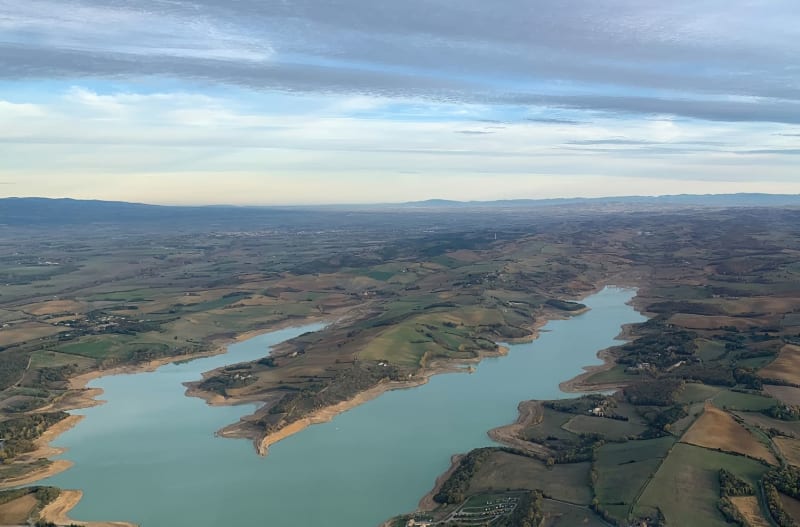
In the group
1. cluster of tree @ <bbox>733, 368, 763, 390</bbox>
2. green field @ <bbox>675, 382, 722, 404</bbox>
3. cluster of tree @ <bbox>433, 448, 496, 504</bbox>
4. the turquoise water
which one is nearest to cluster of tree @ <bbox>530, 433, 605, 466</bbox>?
cluster of tree @ <bbox>433, 448, 496, 504</bbox>

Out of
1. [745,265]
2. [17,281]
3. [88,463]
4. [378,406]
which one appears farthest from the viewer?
[17,281]

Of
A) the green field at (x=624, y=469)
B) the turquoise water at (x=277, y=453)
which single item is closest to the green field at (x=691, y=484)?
the green field at (x=624, y=469)

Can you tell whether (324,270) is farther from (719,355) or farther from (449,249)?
(719,355)

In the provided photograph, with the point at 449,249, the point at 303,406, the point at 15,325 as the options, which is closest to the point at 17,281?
the point at 15,325

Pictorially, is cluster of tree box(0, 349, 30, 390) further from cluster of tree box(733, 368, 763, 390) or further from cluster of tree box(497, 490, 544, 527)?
cluster of tree box(733, 368, 763, 390)

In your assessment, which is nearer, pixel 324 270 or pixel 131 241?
pixel 324 270

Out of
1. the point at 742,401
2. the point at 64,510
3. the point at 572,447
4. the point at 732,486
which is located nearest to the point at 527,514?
the point at 732,486

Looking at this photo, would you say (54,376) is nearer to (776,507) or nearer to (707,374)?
(707,374)

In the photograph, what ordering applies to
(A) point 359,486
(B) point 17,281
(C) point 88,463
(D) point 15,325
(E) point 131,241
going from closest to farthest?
(A) point 359,486 → (C) point 88,463 → (D) point 15,325 → (B) point 17,281 → (E) point 131,241

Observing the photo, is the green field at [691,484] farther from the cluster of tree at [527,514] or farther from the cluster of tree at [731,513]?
the cluster of tree at [527,514]
